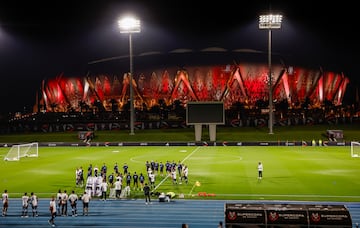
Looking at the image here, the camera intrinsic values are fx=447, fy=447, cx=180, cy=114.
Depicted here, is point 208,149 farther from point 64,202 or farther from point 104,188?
point 64,202

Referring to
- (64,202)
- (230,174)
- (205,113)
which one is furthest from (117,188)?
(205,113)

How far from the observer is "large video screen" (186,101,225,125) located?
189 ft

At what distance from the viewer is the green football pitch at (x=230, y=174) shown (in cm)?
2561

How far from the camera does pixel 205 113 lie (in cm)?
5788

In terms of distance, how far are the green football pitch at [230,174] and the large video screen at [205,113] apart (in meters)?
8.31

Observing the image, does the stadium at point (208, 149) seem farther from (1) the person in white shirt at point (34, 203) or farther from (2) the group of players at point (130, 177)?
(1) the person in white shirt at point (34, 203)

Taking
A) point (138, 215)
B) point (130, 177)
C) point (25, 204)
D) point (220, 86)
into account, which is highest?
point (220, 86)

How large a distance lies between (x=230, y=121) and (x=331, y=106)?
156 feet

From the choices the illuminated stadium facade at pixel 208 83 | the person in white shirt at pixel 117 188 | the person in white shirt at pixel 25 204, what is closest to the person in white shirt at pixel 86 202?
the person in white shirt at pixel 25 204

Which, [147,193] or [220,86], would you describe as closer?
[147,193]

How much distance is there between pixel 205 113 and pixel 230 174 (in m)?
25.1

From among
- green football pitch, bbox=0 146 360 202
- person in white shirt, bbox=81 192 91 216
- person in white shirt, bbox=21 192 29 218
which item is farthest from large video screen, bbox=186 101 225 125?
person in white shirt, bbox=21 192 29 218

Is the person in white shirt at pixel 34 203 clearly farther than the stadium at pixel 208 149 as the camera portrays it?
No

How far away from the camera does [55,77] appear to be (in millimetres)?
148125
